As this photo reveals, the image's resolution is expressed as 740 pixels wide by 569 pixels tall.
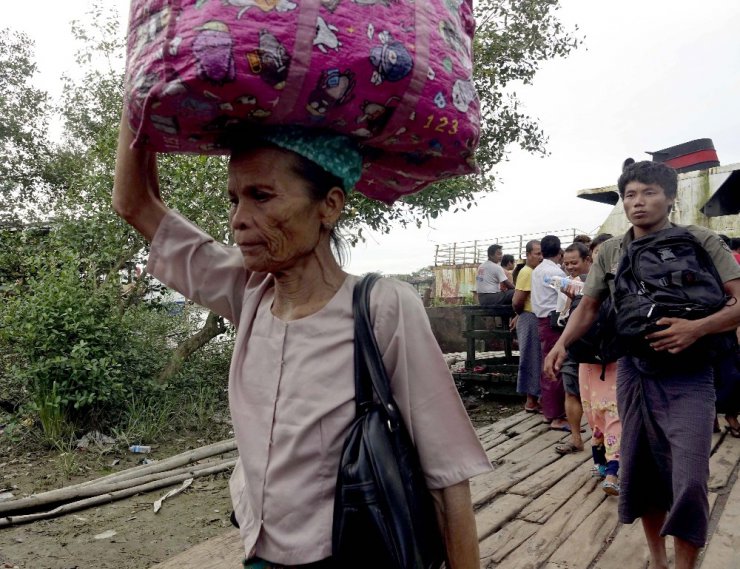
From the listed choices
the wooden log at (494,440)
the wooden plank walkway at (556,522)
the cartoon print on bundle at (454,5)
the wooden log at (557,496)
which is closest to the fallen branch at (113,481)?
the wooden plank walkway at (556,522)

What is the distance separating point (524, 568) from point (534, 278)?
3.61 meters

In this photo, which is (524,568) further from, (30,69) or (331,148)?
(30,69)

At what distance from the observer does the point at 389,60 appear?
1.12 m

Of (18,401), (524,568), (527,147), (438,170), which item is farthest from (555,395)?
(18,401)

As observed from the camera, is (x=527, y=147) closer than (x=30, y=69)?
Yes

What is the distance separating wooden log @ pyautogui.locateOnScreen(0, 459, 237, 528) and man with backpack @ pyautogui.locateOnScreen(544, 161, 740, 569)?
138 inches

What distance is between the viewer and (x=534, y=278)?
6188mm

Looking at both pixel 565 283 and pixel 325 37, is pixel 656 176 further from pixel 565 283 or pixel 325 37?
pixel 565 283

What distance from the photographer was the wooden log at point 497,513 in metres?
3.56

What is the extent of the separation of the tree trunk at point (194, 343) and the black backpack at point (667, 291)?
216 inches

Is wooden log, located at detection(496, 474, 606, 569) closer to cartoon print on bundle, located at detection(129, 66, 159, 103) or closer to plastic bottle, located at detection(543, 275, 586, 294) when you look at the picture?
plastic bottle, located at detection(543, 275, 586, 294)

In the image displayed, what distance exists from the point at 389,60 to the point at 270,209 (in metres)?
0.40

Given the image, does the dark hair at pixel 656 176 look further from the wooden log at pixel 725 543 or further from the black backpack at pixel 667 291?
the wooden log at pixel 725 543

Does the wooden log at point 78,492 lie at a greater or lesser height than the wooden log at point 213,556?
lesser
